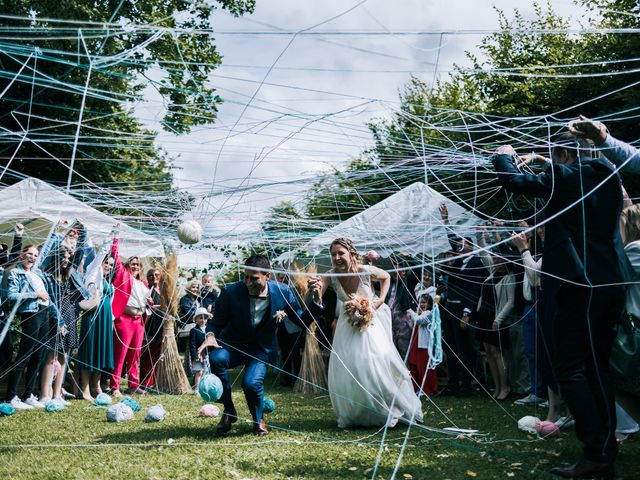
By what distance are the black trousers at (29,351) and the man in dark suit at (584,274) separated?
6530 millimetres

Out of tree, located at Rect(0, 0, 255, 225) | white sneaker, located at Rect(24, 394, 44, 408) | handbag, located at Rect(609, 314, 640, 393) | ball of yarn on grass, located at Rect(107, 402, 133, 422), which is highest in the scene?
tree, located at Rect(0, 0, 255, 225)

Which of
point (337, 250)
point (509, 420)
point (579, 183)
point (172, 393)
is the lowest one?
point (172, 393)

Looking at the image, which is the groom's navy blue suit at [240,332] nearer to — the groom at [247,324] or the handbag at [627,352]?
the groom at [247,324]

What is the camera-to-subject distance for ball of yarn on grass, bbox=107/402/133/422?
7508 mm

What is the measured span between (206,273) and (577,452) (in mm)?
8483

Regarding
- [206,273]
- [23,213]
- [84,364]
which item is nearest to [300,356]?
[206,273]

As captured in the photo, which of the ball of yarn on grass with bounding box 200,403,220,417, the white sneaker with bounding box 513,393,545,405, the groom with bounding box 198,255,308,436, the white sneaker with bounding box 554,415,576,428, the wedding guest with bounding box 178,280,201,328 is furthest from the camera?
the wedding guest with bounding box 178,280,201,328

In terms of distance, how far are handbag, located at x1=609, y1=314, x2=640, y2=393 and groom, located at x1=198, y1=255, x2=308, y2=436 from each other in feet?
10.2

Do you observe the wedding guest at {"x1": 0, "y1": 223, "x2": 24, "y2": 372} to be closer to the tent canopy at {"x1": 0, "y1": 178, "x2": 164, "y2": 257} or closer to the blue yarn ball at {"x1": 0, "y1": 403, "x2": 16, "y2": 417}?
the tent canopy at {"x1": 0, "y1": 178, "x2": 164, "y2": 257}

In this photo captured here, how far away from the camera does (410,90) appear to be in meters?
22.1

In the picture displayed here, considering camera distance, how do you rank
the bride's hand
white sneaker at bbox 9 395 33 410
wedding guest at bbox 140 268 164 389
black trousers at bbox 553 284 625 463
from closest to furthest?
black trousers at bbox 553 284 625 463 < the bride's hand < white sneaker at bbox 9 395 33 410 < wedding guest at bbox 140 268 164 389

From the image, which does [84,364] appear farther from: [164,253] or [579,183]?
[579,183]

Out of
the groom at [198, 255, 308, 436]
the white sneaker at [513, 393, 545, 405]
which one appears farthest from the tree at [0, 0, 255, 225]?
the white sneaker at [513, 393, 545, 405]

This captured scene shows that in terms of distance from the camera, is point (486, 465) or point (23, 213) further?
point (23, 213)
